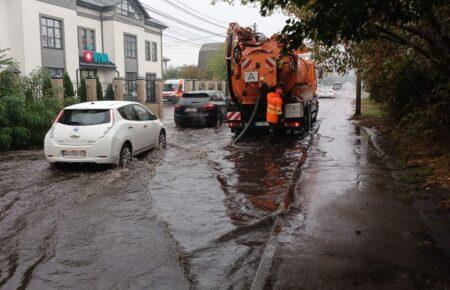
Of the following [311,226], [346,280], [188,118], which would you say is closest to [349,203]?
[311,226]


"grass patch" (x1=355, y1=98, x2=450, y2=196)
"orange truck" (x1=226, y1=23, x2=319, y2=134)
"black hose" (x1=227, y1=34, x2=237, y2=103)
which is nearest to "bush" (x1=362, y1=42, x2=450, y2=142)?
"grass patch" (x1=355, y1=98, x2=450, y2=196)

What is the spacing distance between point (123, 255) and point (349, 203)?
3.72 metres

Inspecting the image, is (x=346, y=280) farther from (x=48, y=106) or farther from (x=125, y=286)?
(x=48, y=106)

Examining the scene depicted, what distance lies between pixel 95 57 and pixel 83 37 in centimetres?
188

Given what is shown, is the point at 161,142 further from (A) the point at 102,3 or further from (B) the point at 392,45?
(A) the point at 102,3

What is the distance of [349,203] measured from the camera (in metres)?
7.36

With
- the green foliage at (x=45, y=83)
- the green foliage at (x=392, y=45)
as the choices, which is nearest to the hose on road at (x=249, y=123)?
the green foliage at (x=392, y=45)

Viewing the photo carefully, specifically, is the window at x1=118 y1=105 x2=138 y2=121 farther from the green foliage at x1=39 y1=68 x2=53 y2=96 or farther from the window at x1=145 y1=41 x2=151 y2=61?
the window at x1=145 y1=41 x2=151 y2=61

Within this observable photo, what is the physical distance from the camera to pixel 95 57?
119ft

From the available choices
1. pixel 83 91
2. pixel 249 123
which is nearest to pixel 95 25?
pixel 83 91

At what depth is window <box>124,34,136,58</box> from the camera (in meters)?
40.8

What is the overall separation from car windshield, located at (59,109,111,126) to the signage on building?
26312mm

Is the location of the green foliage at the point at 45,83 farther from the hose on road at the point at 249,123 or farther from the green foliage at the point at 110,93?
the green foliage at the point at 110,93

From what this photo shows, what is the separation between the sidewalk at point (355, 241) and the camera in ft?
15.0
